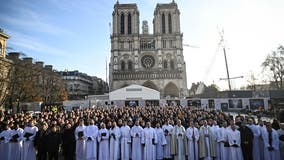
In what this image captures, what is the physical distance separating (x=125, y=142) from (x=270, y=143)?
5908mm

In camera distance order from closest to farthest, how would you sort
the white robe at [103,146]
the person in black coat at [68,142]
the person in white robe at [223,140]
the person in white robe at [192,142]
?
1. the person in white robe at [223,140]
2. the person in white robe at [192,142]
3. the white robe at [103,146]
4. the person in black coat at [68,142]

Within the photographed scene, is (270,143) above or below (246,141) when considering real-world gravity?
below

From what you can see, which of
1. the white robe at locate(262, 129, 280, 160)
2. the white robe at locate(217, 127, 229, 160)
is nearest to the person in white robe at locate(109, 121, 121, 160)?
the white robe at locate(217, 127, 229, 160)

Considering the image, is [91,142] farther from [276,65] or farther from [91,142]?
[276,65]

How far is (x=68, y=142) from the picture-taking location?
9.46m

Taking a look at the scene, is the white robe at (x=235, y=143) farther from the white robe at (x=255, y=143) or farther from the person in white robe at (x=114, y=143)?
Result: the person in white robe at (x=114, y=143)

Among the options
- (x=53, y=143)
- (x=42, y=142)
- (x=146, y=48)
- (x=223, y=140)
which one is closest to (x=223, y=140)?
(x=223, y=140)

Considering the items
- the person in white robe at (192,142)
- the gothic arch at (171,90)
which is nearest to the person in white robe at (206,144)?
the person in white robe at (192,142)

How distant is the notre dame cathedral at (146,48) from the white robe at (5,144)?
48.5 meters

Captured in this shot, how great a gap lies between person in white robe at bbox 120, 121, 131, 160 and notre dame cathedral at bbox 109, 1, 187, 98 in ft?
158

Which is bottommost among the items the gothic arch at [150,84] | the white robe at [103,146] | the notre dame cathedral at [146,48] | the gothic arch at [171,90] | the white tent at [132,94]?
the white robe at [103,146]

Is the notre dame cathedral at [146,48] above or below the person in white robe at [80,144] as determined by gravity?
above

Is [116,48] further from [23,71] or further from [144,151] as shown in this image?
[144,151]

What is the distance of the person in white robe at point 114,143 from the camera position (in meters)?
9.37
